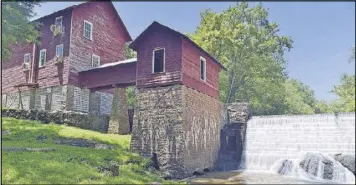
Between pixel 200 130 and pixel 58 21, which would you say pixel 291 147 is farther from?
pixel 58 21

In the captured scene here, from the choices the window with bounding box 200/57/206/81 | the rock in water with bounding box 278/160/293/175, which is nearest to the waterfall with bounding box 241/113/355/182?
the rock in water with bounding box 278/160/293/175

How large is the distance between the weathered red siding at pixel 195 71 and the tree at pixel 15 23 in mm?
10650

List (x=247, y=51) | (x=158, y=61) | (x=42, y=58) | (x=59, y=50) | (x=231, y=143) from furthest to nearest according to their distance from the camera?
(x=247, y=51) < (x=42, y=58) < (x=59, y=50) < (x=231, y=143) < (x=158, y=61)

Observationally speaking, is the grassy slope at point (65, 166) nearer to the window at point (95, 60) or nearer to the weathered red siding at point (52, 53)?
the weathered red siding at point (52, 53)

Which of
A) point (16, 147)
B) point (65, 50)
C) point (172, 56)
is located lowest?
point (16, 147)

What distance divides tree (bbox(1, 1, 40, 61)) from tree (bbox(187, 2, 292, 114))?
17.4 metres

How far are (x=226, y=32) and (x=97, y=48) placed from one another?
13631mm

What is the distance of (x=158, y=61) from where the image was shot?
20.3 meters

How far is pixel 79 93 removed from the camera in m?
26.9

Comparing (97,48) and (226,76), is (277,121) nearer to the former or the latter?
(226,76)

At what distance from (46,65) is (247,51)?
835 inches

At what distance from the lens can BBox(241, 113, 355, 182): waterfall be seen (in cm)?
1786

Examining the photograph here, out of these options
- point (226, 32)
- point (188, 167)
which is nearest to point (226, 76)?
point (226, 32)

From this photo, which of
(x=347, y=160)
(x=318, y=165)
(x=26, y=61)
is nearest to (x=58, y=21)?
(x=26, y=61)
